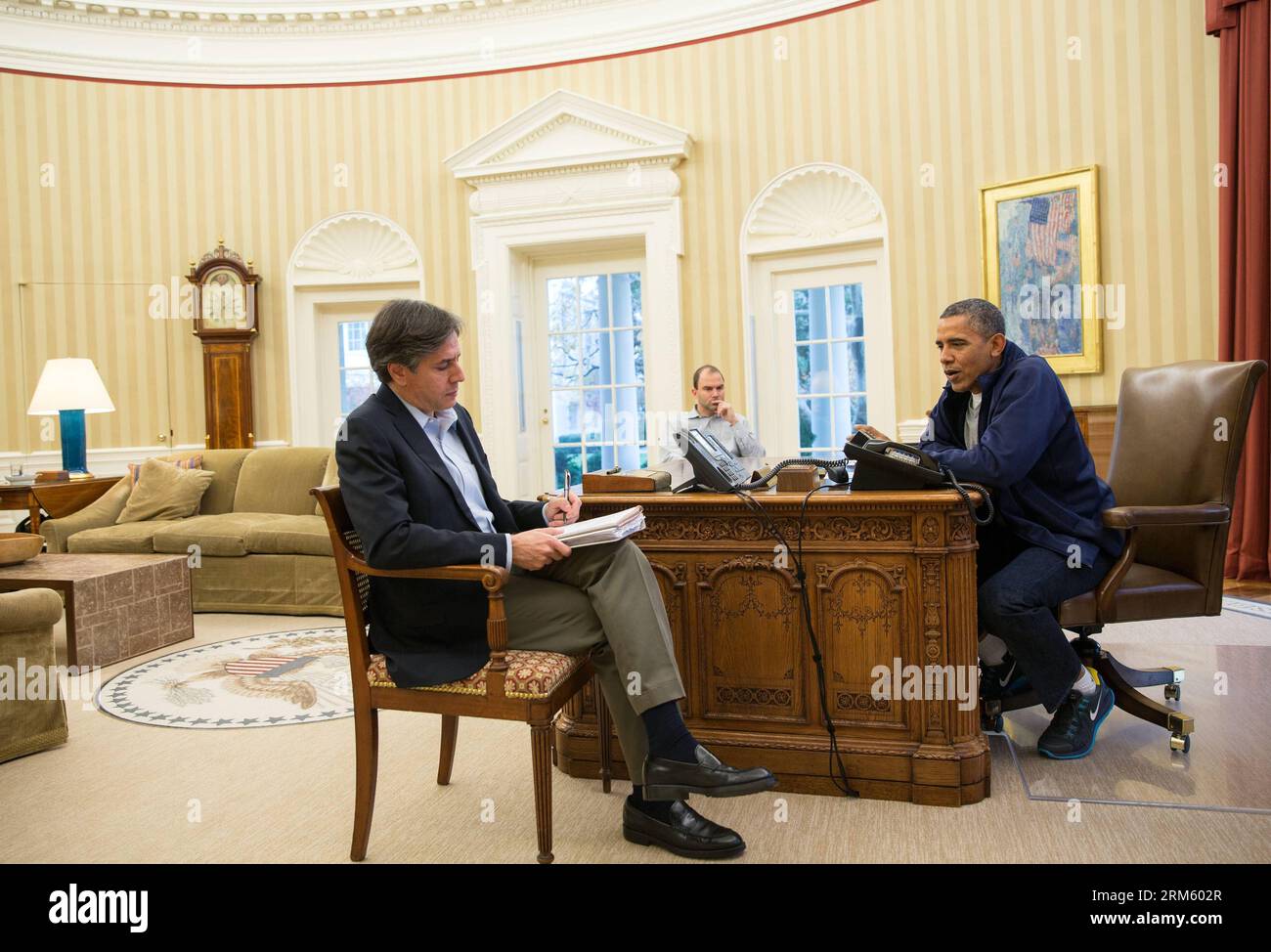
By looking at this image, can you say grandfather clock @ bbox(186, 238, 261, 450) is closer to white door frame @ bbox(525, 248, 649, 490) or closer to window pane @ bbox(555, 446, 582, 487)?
white door frame @ bbox(525, 248, 649, 490)

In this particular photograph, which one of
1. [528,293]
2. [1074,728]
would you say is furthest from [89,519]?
[1074,728]

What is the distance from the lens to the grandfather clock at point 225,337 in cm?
721

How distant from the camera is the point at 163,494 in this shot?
5.82m

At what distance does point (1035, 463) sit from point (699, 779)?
4.48ft

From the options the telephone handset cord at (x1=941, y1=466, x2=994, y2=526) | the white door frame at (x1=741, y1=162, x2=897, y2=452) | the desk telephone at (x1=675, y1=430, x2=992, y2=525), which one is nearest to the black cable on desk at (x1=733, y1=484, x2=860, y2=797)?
the desk telephone at (x1=675, y1=430, x2=992, y2=525)

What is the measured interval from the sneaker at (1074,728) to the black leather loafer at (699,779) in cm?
109

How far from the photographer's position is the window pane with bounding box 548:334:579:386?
23.9 feet

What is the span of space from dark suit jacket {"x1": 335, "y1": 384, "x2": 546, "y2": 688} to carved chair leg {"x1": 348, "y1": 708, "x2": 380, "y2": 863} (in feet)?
0.52

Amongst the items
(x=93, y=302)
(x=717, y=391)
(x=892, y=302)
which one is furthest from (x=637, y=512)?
(x=93, y=302)

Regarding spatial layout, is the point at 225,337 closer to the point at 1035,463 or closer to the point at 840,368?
the point at 840,368

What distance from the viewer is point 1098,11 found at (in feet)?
18.1

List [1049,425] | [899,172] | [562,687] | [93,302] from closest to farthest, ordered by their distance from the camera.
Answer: [562,687]
[1049,425]
[899,172]
[93,302]
